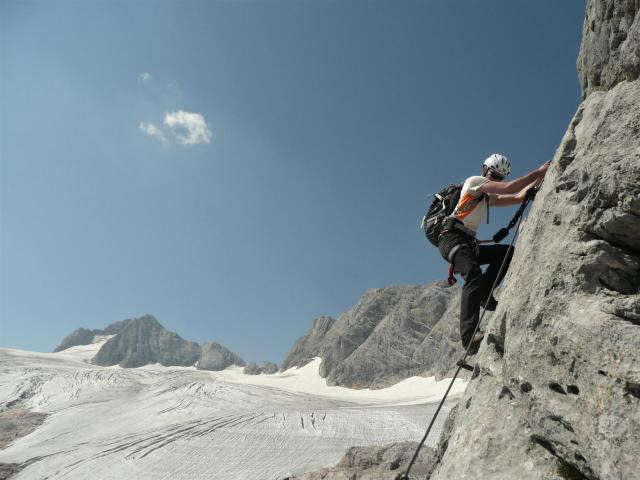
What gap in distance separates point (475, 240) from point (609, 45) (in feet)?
9.32

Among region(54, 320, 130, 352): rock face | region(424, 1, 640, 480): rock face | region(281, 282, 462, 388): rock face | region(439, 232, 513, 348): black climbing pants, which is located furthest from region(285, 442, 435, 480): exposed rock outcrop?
region(54, 320, 130, 352): rock face

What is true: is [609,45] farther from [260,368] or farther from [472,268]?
[260,368]

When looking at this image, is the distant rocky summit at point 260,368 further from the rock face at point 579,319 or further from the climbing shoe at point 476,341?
the rock face at point 579,319

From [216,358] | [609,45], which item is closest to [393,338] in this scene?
[609,45]

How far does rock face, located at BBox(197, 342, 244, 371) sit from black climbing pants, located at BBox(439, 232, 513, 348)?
124m

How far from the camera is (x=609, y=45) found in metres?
4.61

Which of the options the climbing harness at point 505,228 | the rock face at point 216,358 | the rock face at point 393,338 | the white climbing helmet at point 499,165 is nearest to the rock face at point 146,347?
the rock face at point 216,358

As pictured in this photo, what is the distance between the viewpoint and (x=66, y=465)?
18.6 metres

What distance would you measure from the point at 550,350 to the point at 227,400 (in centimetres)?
3558

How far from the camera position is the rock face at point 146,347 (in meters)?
112

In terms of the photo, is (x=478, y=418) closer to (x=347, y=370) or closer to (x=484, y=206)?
(x=484, y=206)

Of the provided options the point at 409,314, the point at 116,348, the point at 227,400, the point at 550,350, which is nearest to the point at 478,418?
the point at 550,350

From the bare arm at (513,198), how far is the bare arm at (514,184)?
0.06m

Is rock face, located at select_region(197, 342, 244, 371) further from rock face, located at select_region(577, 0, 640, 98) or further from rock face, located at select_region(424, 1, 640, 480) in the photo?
rock face, located at select_region(577, 0, 640, 98)
